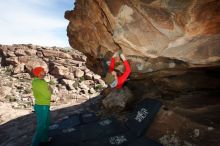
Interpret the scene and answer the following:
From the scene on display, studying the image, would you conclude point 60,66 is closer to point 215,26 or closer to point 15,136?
point 15,136

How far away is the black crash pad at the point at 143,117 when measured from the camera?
24.3 ft

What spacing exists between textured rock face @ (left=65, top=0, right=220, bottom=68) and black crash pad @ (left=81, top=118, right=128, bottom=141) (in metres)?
2.27

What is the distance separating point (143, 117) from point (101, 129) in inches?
53.9

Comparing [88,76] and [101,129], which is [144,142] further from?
[88,76]

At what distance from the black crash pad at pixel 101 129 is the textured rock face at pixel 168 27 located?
2274mm

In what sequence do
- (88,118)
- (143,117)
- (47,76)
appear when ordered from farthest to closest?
(47,76) → (88,118) → (143,117)

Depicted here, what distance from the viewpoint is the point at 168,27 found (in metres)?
6.77

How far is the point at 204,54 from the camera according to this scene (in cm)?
690

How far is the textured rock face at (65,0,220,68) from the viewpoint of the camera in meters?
6.17

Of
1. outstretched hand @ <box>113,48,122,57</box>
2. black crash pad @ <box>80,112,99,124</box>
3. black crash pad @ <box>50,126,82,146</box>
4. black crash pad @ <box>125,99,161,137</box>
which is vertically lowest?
black crash pad @ <box>50,126,82,146</box>

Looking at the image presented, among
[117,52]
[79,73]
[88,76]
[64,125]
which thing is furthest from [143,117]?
[79,73]

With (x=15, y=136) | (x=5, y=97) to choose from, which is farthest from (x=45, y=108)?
(x=5, y=97)

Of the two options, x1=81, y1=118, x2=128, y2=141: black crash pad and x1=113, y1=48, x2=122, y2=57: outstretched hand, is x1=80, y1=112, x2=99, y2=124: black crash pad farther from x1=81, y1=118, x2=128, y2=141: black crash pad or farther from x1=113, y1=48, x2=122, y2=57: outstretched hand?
x1=113, y1=48, x2=122, y2=57: outstretched hand

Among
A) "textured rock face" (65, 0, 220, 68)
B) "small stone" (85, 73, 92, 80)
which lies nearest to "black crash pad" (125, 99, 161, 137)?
"textured rock face" (65, 0, 220, 68)
